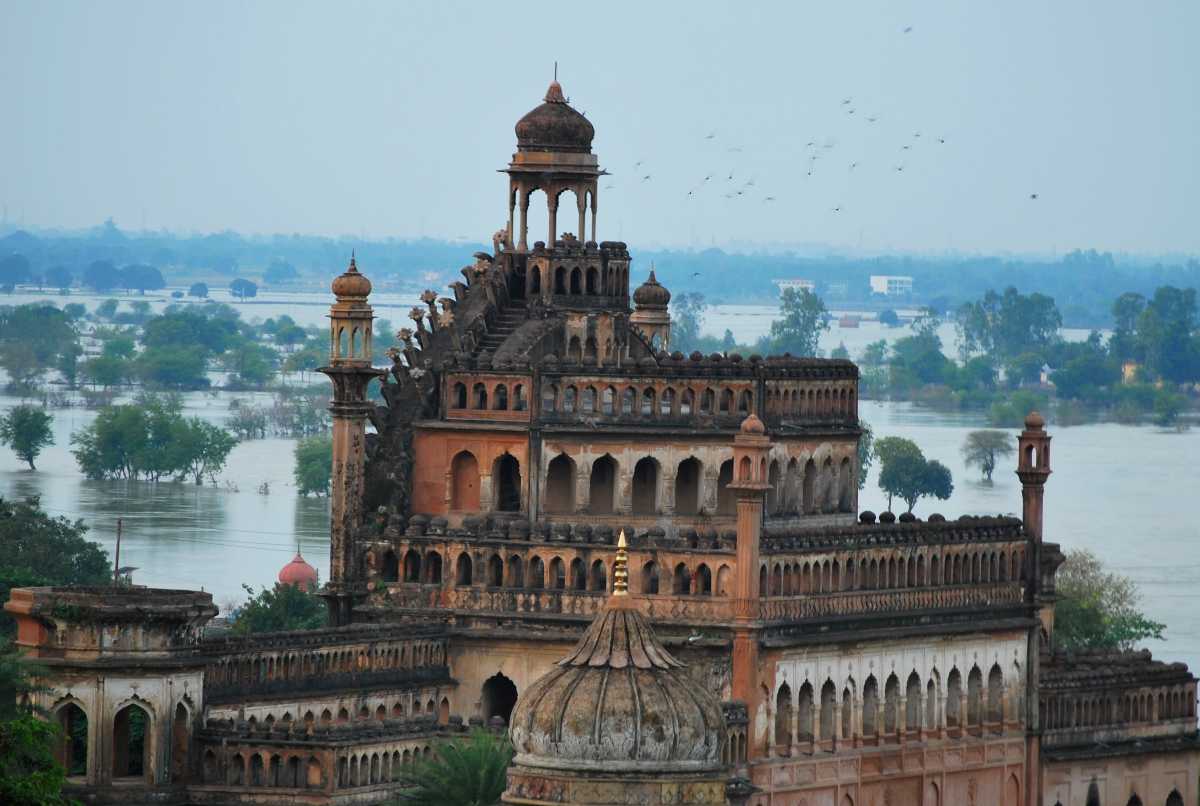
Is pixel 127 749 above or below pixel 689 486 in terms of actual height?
below

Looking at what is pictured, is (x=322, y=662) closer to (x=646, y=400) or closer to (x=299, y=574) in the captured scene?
(x=646, y=400)

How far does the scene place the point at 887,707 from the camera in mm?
94938

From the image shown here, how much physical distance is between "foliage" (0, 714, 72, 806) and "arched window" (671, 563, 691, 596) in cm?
1663

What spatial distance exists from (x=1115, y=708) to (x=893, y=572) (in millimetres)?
9957

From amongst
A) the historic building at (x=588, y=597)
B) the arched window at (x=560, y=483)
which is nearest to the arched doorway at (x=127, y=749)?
the historic building at (x=588, y=597)

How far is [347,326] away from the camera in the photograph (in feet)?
310

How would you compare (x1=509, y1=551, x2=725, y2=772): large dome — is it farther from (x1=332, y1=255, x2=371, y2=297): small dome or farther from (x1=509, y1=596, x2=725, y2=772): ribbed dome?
(x1=332, y1=255, x2=371, y2=297): small dome

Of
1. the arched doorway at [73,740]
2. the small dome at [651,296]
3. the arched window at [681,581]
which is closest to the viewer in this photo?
the arched doorway at [73,740]

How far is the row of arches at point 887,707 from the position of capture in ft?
301

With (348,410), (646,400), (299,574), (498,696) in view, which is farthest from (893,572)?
(299,574)

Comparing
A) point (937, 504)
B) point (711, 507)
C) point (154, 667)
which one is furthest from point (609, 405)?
point (937, 504)

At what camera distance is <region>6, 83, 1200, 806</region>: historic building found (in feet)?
270

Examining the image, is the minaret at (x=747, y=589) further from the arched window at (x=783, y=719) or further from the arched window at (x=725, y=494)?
the arched window at (x=725, y=494)

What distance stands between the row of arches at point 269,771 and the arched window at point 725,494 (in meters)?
14.8
